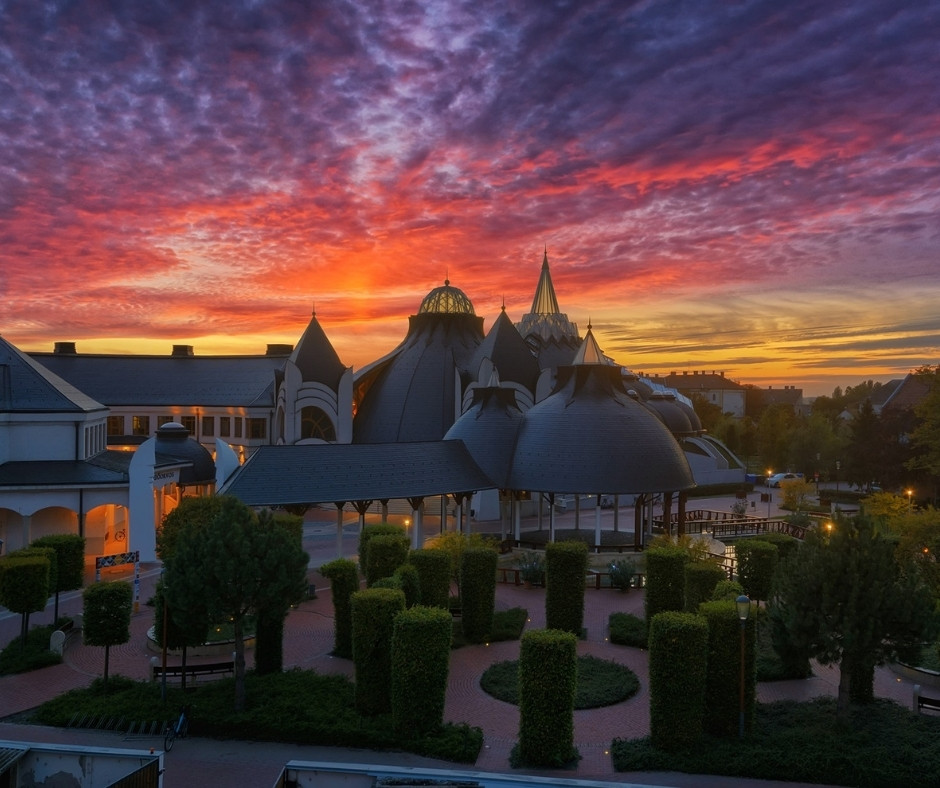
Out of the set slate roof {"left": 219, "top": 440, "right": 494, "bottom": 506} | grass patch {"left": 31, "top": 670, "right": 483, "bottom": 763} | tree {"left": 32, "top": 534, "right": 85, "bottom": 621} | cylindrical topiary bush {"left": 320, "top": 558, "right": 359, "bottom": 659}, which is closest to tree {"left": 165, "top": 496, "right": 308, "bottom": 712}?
grass patch {"left": 31, "top": 670, "right": 483, "bottom": 763}

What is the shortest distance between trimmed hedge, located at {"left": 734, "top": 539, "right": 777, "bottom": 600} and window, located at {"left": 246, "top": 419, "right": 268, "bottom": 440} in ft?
127

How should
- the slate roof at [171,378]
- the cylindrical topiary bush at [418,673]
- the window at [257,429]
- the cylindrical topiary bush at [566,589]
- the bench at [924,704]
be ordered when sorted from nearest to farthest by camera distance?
the cylindrical topiary bush at [418,673]
the bench at [924,704]
the cylindrical topiary bush at [566,589]
the window at [257,429]
the slate roof at [171,378]

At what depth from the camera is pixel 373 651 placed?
17.2m

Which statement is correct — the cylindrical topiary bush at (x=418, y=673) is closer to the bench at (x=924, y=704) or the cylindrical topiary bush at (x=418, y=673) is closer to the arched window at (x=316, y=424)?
the bench at (x=924, y=704)

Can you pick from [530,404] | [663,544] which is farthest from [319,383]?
[663,544]

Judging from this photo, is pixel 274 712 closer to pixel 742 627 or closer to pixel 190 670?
pixel 190 670

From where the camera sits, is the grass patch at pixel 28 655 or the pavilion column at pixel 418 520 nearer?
the grass patch at pixel 28 655

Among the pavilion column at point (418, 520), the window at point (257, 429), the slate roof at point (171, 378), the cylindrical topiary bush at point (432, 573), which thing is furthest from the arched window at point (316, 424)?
the cylindrical topiary bush at point (432, 573)

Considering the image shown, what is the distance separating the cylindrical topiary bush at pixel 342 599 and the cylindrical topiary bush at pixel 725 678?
1035 cm

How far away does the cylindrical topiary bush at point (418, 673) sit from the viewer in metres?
16.2

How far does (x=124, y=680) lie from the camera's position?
1919 cm

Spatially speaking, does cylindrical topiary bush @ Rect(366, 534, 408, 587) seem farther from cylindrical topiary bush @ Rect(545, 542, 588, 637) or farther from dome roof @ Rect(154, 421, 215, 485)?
dome roof @ Rect(154, 421, 215, 485)

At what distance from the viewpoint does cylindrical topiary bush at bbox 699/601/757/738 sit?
54.0 feet

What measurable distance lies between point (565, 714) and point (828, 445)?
68.6 m
